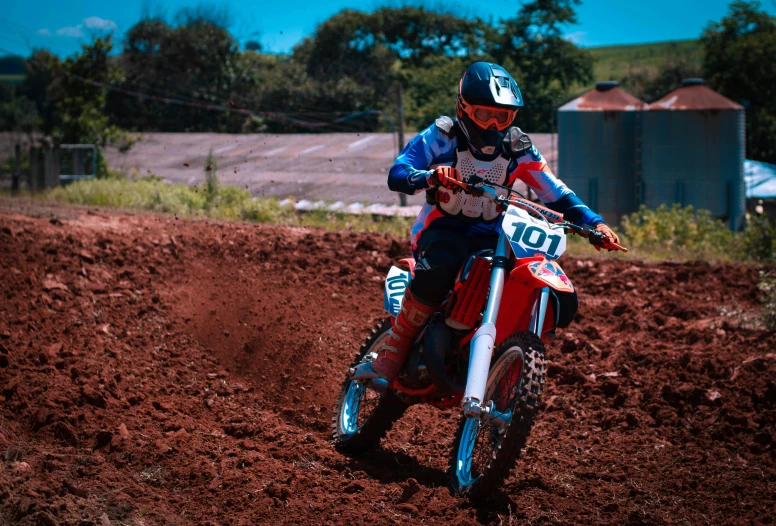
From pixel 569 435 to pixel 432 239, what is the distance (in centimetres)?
195

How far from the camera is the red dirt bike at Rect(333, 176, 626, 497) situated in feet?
15.2

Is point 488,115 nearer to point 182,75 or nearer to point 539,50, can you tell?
point 539,50

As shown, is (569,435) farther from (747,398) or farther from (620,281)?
(620,281)

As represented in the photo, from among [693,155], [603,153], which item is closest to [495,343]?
[603,153]

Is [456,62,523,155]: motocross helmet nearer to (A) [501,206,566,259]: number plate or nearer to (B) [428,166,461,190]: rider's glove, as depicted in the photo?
(B) [428,166,461,190]: rider's glove

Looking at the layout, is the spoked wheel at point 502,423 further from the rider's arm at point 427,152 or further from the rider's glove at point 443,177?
the rider's arm at point 427,152

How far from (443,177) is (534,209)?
532 mm

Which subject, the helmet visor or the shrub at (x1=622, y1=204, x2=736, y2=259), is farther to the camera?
the shrub at (x1=622, y1=204, x2=736, y2=259)

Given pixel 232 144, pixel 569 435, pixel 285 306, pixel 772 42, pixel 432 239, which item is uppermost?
pixel 772 42

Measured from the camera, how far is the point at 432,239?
18.3ft

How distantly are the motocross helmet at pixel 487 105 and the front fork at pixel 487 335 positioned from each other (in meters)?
0.71

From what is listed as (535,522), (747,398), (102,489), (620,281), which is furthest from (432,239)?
(620,281)

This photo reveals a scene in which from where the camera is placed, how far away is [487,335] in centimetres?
486

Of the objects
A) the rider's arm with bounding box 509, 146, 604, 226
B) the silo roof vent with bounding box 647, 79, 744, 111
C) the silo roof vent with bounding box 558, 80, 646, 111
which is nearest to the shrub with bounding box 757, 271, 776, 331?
the rider's arm with bounding box 509, 146, 604, 226
